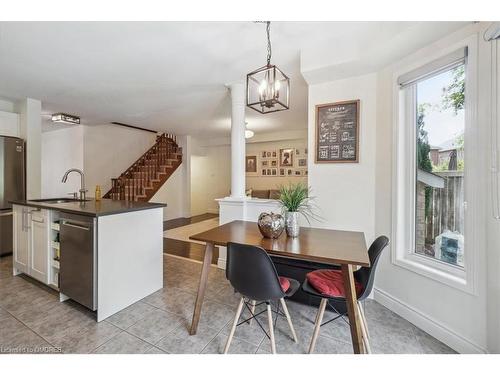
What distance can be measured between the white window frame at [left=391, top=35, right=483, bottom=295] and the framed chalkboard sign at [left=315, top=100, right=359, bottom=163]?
35 cm

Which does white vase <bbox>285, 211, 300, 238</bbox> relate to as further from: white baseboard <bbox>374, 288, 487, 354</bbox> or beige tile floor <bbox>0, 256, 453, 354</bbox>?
white baseboard <bbox>374, 288, 487, 354</bbox>

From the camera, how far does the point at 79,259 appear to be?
1907 millimetres

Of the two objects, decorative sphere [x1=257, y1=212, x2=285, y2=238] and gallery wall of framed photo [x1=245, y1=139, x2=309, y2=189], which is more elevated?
gallery wall of framed photo [x1=245, y1=139, x2=309, y2=189]

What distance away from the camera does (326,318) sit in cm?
196

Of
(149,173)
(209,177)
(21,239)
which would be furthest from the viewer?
(209,177)

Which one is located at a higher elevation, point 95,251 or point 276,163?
point 276,163

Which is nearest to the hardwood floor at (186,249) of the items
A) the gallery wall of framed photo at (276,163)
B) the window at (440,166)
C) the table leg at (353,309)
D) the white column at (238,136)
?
the white column at (238,136)

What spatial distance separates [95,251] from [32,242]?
125 centimetres

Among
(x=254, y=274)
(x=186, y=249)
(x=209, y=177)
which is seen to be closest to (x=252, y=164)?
(x=209, y=177)

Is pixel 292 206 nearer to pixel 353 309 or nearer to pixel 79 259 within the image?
pixel 353 309

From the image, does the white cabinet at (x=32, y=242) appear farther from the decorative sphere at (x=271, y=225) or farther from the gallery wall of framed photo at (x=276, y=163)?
the gallery wall of framed photo at (x=276, y=163)

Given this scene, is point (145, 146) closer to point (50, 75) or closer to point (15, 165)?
point (15, 165)

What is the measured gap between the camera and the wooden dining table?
127 cm

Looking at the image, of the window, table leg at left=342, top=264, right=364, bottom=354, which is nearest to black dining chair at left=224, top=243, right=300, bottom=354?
table leg at left=342, top=264, right=364, bottom=354
